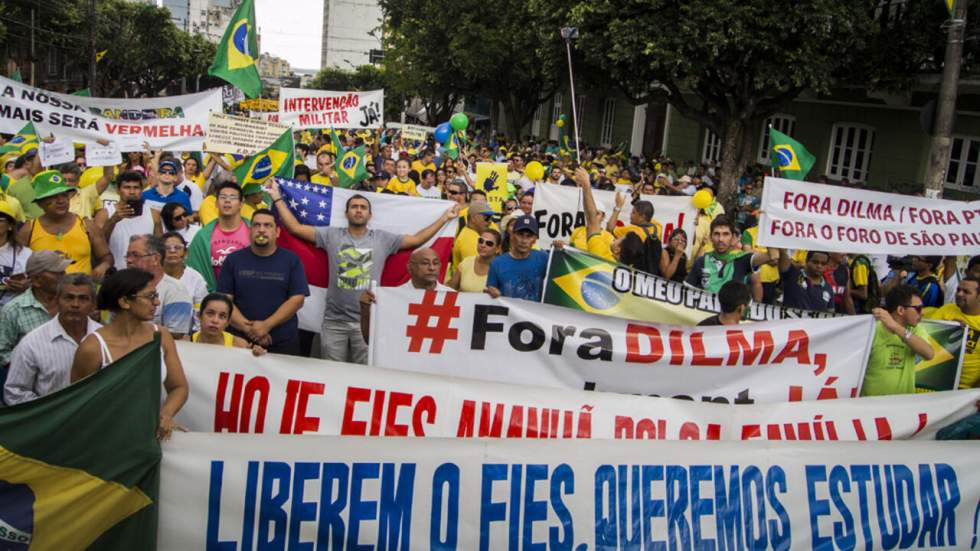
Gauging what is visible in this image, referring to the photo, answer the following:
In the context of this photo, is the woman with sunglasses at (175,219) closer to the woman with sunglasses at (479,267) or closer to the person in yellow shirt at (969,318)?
the woman with sunglasses at (479,267)

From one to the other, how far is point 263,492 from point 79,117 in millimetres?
6709

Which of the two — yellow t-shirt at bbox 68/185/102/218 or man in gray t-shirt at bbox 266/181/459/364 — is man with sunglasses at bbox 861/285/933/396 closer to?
man in gray t-shirt at bbox 266/181/459/364

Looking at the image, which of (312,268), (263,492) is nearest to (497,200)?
(312,268)

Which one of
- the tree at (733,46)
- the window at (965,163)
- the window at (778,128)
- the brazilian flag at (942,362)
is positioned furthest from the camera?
the window at (778,128)

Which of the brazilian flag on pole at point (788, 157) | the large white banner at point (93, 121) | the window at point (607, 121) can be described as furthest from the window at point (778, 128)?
the large white banner at point (93, 121)

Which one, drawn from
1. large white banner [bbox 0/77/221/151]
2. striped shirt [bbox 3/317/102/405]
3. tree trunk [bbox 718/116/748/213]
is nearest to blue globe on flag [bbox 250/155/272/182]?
large white banner [bbox 0/77/221/151]

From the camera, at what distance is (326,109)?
13148mm

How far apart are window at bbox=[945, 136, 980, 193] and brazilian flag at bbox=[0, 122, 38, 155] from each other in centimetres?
1758

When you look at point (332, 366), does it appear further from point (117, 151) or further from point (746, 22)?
point (746, 22)

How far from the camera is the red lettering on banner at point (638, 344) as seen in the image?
17.1 ft

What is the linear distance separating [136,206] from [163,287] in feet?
5.64

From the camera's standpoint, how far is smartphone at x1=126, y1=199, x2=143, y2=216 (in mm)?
6562

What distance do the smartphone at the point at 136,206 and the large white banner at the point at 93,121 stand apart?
2.31 meters

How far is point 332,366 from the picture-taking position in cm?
441
